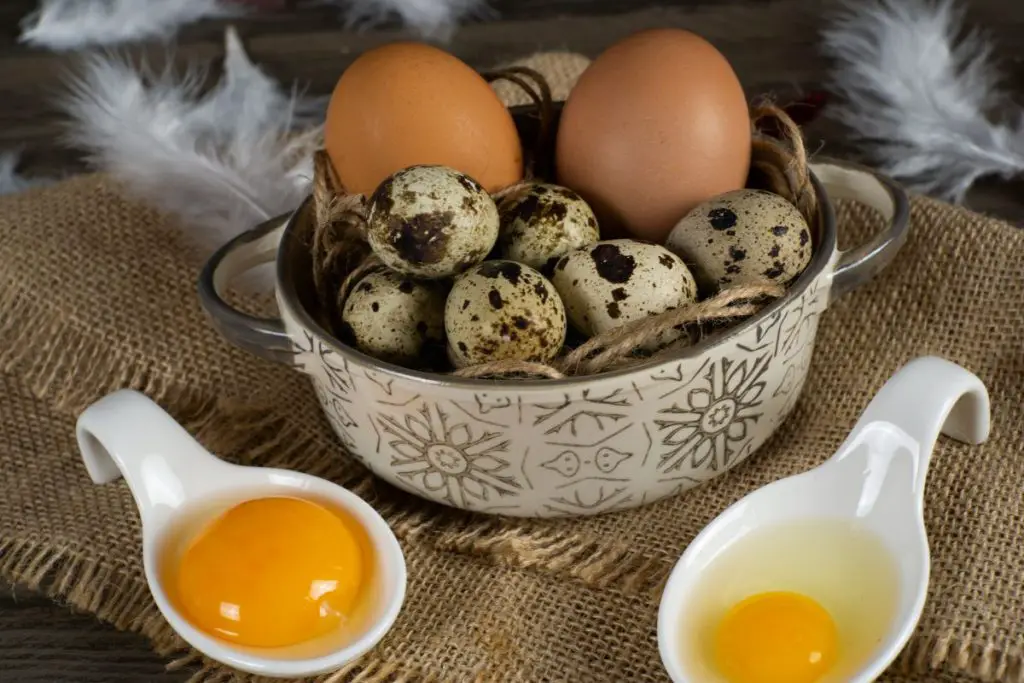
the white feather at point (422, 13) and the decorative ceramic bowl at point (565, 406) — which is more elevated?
the decorative ceramic bowl at point (565, 406)

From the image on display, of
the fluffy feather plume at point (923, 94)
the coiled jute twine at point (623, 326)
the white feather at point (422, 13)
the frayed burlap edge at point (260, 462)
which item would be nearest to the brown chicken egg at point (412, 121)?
the coiled jute twine at point (623, 326)

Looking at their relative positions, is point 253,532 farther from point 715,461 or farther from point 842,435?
point 842,435

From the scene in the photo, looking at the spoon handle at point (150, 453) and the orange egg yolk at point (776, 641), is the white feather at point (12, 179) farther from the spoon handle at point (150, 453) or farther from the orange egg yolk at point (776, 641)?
the orange egg yolk at point (776, 641)

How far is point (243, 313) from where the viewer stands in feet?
2.99

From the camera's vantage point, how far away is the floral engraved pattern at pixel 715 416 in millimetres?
785

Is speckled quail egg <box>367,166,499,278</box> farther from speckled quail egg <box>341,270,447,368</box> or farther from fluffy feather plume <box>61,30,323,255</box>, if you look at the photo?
fluffy feather plume <box>61,30,323,255</box>

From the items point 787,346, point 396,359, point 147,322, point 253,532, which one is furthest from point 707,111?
point 147,322

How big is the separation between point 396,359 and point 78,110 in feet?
2.28

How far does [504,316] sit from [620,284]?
0.29 ft

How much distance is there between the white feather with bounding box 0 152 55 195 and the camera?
1.35 m

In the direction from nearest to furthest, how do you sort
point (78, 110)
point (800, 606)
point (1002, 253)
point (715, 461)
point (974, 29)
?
point (800, 606)
point (715, 461)
point (1002, 253)
point (78, 110)
point (974, 29)

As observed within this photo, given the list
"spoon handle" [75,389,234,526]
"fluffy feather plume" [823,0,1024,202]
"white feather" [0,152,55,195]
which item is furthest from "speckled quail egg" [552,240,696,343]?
"white feather" [0,152,55,195]

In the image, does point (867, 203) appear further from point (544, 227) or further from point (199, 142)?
point (199, 142)

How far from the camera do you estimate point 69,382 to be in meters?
1.04
